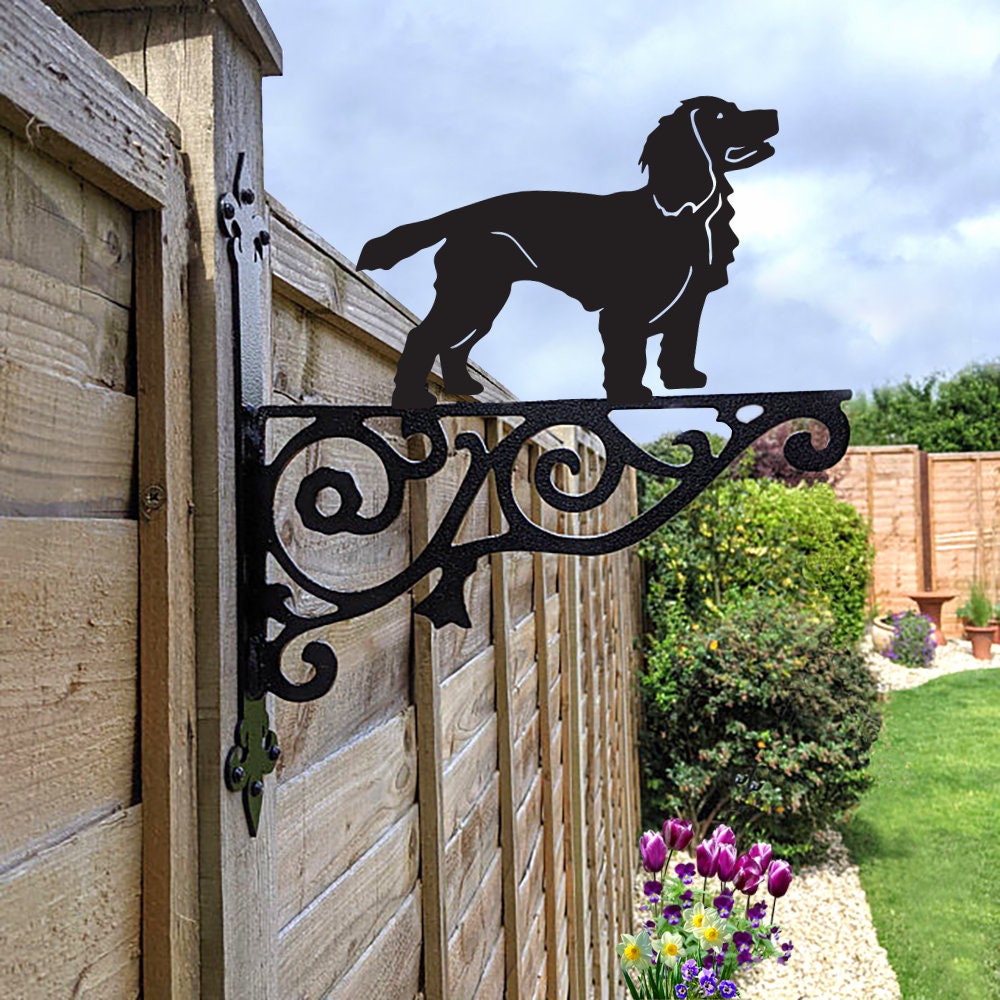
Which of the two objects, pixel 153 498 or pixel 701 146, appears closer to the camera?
pixel 153 498

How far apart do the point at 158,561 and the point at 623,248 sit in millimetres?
461

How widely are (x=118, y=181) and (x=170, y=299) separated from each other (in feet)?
0.28

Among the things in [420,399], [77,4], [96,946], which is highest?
[77,4]

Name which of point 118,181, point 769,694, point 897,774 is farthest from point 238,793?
point 897,774

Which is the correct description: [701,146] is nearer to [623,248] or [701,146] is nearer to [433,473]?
[623,248]

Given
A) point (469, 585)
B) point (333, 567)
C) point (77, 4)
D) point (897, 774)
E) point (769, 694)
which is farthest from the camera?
point (897, 774)

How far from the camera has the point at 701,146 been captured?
0.93m

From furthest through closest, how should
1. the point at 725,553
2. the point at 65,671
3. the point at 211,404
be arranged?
the point at 725,553
the point at 211,404
the point at 65,671

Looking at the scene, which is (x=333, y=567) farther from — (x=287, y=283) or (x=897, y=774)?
(x=897, y=774)

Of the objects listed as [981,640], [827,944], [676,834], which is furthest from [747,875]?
[981,640]

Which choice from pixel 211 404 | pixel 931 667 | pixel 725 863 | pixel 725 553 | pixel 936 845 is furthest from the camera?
pixel 931 667

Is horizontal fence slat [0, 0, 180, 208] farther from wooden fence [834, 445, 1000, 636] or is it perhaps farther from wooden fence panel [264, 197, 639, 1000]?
wooden fence [834, 445, 1000, 636]

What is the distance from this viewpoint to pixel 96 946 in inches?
24.1

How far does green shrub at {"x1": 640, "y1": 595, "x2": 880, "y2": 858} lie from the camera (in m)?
5.30
